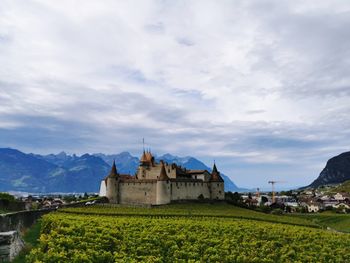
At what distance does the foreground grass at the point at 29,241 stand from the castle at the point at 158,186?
3604 cm

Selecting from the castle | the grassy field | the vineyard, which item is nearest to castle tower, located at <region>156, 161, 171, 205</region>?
the castle

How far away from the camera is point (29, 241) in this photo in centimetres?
2712

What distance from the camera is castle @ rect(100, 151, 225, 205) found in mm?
75375

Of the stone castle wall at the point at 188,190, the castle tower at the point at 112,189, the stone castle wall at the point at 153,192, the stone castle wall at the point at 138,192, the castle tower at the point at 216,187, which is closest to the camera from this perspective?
the stone castle wall at the point at 153,192

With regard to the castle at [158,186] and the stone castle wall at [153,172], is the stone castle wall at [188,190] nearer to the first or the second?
the castle at [158,186]

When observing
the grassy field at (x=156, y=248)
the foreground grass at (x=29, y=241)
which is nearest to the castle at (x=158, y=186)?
the foreground grass at (x=29, y=241)

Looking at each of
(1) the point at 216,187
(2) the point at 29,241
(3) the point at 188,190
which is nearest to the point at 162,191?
(3) the point at 188,190

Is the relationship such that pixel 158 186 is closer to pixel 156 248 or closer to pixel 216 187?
pixel 216 187

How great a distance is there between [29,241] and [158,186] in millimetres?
47884

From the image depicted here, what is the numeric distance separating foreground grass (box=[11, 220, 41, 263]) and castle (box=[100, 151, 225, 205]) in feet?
118

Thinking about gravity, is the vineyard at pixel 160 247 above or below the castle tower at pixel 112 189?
below

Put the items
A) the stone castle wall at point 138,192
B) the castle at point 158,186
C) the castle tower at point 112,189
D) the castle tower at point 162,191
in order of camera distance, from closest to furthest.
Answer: the castle tower at point 162,191 → the castle at point 158,186 → the stone castle wall at point 138,192 → the castle tower at point 112,189

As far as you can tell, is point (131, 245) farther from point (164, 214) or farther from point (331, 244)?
point (164, 214)

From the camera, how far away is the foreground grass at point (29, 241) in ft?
59.4
